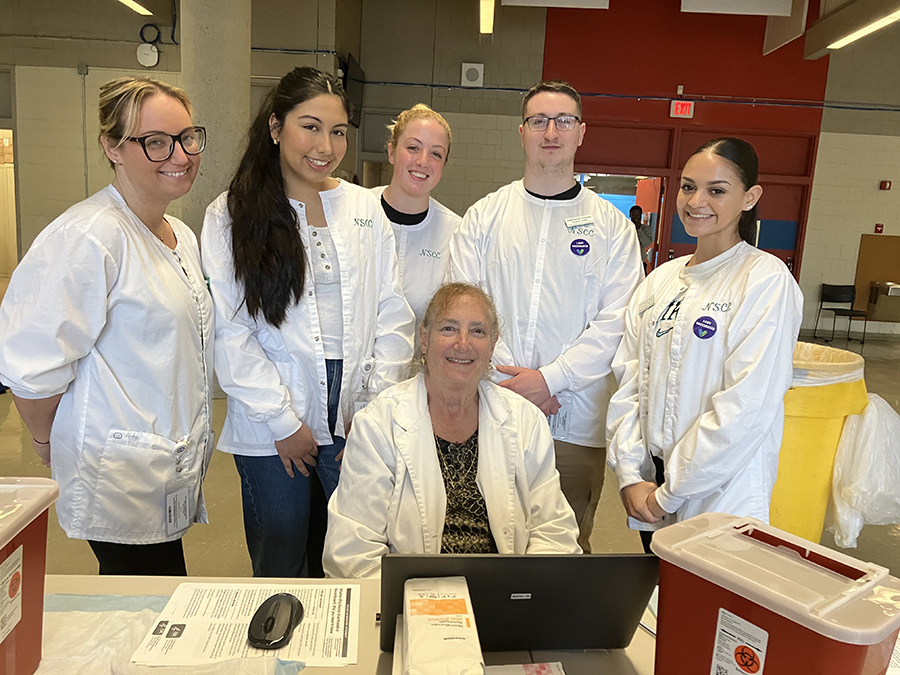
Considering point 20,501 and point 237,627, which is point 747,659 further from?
point 20,501

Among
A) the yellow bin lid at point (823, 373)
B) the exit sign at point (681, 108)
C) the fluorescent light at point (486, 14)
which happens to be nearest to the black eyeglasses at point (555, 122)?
the yellow bin lid at point (823, 373)

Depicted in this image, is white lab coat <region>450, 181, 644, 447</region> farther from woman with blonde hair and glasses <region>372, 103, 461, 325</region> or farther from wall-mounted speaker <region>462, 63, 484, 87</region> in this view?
wall-mounted speaker <region>462, 63, 484, 87</region>

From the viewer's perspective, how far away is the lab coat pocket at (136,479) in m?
1.59

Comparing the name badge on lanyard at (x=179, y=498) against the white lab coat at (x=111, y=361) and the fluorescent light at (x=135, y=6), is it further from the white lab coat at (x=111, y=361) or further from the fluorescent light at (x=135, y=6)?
the fluorescent light at (x=135, y=6)

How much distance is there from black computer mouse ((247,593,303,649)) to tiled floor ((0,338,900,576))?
5.67ft

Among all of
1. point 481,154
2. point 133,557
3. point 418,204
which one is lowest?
point 133,557

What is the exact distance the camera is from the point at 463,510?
167 centimetres

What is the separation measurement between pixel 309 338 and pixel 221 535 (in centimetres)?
166

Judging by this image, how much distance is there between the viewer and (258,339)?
6.35ft

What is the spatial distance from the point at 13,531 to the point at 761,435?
5.56ft

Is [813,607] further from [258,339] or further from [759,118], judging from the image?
[759,118]

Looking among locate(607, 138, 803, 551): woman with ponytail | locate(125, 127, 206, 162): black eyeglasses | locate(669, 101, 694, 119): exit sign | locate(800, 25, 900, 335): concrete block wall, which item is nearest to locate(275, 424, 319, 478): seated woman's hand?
locate(125, 127, 206, 162): black eyeglasses

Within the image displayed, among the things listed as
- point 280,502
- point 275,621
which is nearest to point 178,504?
point 280,502

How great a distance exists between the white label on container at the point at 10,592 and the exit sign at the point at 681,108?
9.13 m
